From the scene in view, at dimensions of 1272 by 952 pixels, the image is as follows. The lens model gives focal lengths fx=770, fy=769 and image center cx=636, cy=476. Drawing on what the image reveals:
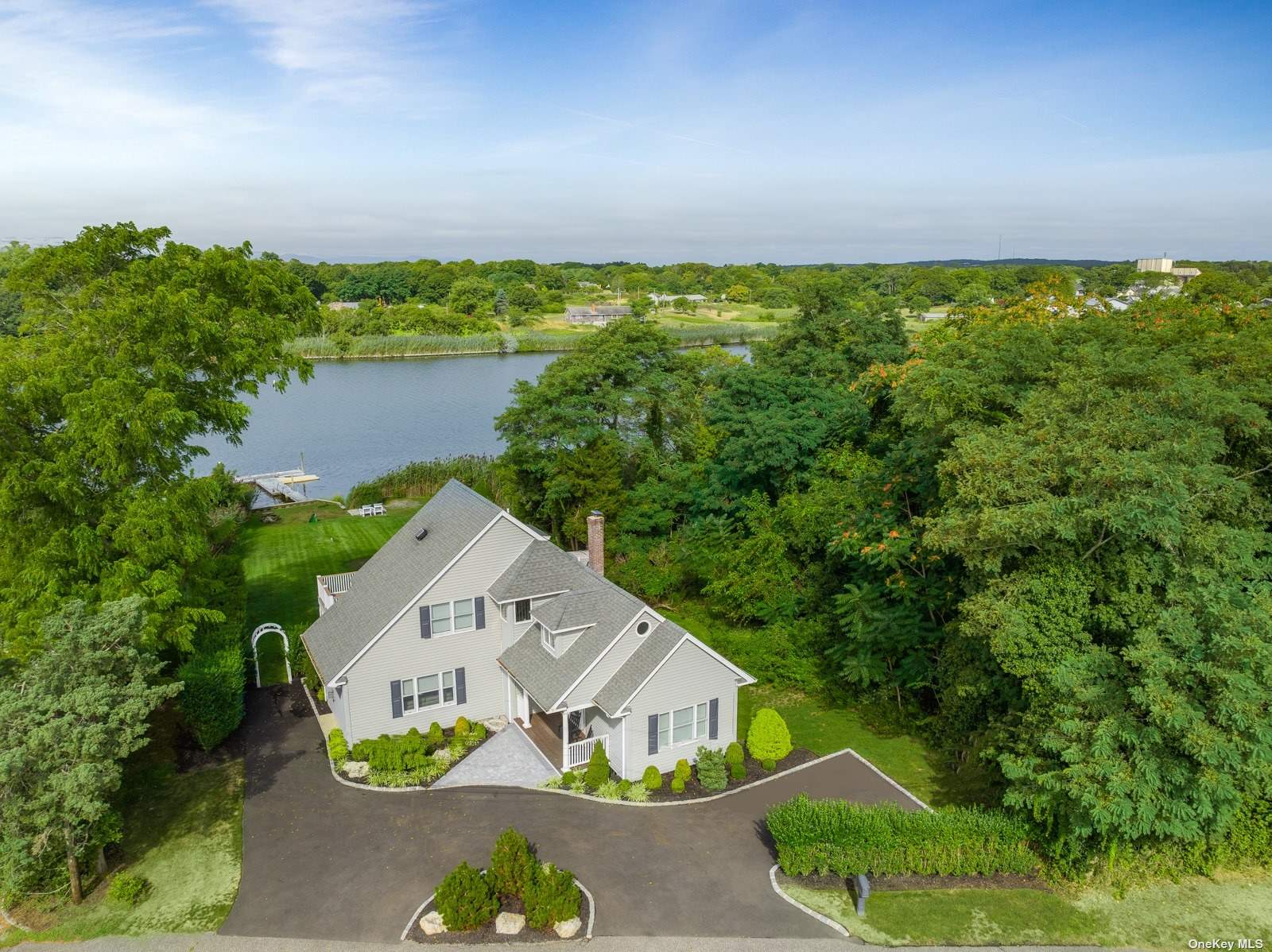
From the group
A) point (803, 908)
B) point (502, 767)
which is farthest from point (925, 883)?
point (502, 767)

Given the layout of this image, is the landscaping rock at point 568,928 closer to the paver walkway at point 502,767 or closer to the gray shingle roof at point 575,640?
the paver walkway at point 502,767

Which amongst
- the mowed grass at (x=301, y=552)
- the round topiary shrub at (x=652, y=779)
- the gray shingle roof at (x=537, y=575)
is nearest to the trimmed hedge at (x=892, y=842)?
the round topiary shrub at (x=652, y=779)

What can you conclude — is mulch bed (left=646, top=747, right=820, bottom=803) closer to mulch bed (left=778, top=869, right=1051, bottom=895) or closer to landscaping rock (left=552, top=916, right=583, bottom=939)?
mulch bed (left=778, top=869, right=1051, bottom=895)

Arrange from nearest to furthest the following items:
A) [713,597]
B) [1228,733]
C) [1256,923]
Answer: [1228,733], [1256,923], [713,597]

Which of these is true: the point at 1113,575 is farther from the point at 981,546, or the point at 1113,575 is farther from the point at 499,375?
the point at 499,375

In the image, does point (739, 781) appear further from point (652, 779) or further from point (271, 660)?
point (271, 660)

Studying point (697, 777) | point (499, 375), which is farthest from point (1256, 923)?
point (499, 375)
